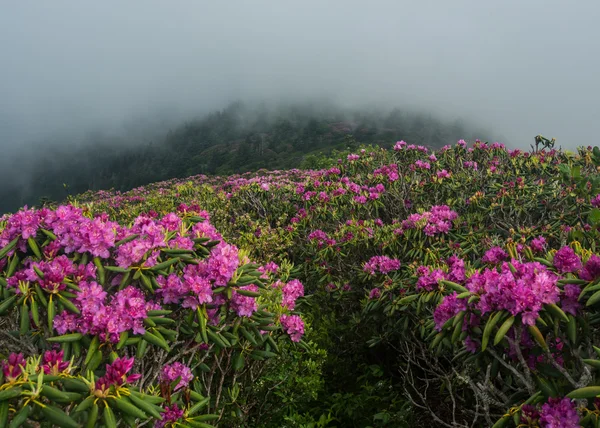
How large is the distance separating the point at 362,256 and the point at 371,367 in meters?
1.60

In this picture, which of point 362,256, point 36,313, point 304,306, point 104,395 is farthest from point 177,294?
point 362,256

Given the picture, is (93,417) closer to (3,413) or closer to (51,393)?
(51,393)

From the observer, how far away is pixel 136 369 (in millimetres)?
2377

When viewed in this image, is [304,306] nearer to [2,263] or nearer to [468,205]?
[468,205]

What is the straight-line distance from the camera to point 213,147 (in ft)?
205

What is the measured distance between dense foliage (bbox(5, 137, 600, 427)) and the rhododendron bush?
15 millimetres

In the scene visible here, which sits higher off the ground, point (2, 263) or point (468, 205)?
point (2, 263)

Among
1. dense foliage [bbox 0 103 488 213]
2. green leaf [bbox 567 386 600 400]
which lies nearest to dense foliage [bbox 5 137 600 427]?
green leaf [bbox 567 386 600 400]

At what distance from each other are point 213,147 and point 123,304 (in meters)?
62.6

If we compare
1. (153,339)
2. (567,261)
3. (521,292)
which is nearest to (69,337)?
(153,339)

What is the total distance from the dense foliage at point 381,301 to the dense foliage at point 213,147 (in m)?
12.3

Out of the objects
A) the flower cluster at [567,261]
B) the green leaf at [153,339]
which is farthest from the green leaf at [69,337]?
the flower cluster at [567,261]

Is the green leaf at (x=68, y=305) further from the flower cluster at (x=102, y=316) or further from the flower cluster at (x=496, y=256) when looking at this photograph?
the flower cluster at (x=496, y=256)

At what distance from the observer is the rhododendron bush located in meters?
1.95
